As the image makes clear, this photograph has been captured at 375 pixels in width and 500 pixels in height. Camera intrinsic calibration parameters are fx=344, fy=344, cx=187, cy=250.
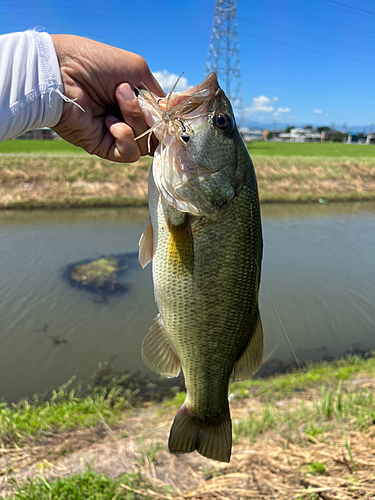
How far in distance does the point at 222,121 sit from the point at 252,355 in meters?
1.23

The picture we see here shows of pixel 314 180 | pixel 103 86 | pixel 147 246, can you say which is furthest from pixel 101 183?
pixel 147 246

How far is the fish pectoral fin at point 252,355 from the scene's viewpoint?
Result: 187cm

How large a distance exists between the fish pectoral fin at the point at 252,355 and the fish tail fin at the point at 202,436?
A: 10.1 inches

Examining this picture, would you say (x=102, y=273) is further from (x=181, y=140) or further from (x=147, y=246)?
(x=181, y=140)

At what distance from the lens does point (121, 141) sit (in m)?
1.94

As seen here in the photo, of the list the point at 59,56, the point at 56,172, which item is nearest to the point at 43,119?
the point at 59,56

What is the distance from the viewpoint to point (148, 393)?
5.18 metres

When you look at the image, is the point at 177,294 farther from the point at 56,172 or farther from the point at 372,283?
the point at 56,172

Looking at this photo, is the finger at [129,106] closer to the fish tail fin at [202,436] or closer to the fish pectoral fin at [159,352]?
the fish pectoral fin at [159,352]

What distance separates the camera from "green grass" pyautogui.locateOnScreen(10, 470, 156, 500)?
8.87 feet

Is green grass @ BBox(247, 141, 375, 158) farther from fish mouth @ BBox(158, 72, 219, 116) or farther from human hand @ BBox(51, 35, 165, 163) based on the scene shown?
fish mouth @ BBox(158, 72, 219, 116)

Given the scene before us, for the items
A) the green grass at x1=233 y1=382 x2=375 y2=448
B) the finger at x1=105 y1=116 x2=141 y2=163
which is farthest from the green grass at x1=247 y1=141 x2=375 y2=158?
the finger at x1=105 y1=116 x2=141 y2=163

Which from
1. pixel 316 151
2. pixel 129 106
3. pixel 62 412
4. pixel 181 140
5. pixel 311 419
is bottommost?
pixel 62 412

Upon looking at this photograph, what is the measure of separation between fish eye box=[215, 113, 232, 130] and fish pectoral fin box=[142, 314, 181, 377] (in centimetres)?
104
